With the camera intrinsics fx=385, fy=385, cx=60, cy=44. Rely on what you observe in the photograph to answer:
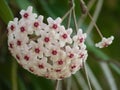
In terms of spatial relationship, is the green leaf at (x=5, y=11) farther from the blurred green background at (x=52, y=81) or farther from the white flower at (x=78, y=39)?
the white flower at (x=78, y=39)

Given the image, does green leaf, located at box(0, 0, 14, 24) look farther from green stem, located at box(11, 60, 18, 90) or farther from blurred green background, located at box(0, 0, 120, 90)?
green stem, located at box(11, 60, 18, 90)

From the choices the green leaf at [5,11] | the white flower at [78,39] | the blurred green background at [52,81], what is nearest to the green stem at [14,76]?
the blurred green background at [52,81]

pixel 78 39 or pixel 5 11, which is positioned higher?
pixel 5 11

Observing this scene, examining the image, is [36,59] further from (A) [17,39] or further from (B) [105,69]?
(B) [105,69]

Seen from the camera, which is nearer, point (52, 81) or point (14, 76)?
point (14, 76)

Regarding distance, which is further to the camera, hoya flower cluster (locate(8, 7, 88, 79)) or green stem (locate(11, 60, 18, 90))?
green stem (locate(11, 60, 18, 90))

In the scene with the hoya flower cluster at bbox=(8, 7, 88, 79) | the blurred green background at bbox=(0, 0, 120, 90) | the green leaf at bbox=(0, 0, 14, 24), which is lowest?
the hoya flower cluster at bbox=(8, 7, 88, 79)

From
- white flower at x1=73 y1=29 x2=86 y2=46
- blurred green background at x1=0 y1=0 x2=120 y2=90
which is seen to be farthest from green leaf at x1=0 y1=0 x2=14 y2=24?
white flower at x1=73 y1=29 x2=86 y2=46

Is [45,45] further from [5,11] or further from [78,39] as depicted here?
[5,11]

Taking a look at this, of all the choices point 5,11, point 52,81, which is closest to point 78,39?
point 5,11

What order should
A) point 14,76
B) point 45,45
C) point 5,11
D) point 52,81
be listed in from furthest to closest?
1. point 52,81
2. point 14,76
3. point 5,11
4. point 45,45
